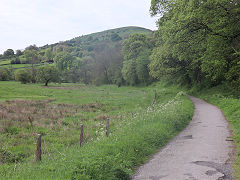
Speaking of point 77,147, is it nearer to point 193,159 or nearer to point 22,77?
point 193,159

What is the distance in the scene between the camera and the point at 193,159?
7.58 m

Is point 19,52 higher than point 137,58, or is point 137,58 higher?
point 19,52

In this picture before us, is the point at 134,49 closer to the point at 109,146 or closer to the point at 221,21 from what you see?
the point at 221,21

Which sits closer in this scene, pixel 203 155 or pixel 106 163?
pixel 106 163

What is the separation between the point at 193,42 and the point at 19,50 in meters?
170

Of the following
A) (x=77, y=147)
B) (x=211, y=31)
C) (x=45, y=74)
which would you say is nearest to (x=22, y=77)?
(x=45, y=74)

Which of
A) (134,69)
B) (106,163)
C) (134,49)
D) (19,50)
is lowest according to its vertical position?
(106,163)

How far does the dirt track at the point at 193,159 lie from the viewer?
6305 millimetres

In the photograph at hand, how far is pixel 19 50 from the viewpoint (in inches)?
6555

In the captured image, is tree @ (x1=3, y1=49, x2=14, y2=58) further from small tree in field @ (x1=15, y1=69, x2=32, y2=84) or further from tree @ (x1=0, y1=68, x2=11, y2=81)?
small tree in field @ (x1=15, y1=69, x2=32, y2=84)

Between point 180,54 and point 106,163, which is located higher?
point 180,54

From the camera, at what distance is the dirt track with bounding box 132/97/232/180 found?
6305mm

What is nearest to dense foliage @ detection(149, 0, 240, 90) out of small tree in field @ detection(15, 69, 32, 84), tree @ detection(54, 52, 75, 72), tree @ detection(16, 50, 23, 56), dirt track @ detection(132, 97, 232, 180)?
dirt track @ detection(132, 97, 232, 180)

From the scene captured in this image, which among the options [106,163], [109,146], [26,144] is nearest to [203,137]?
[109,146]
